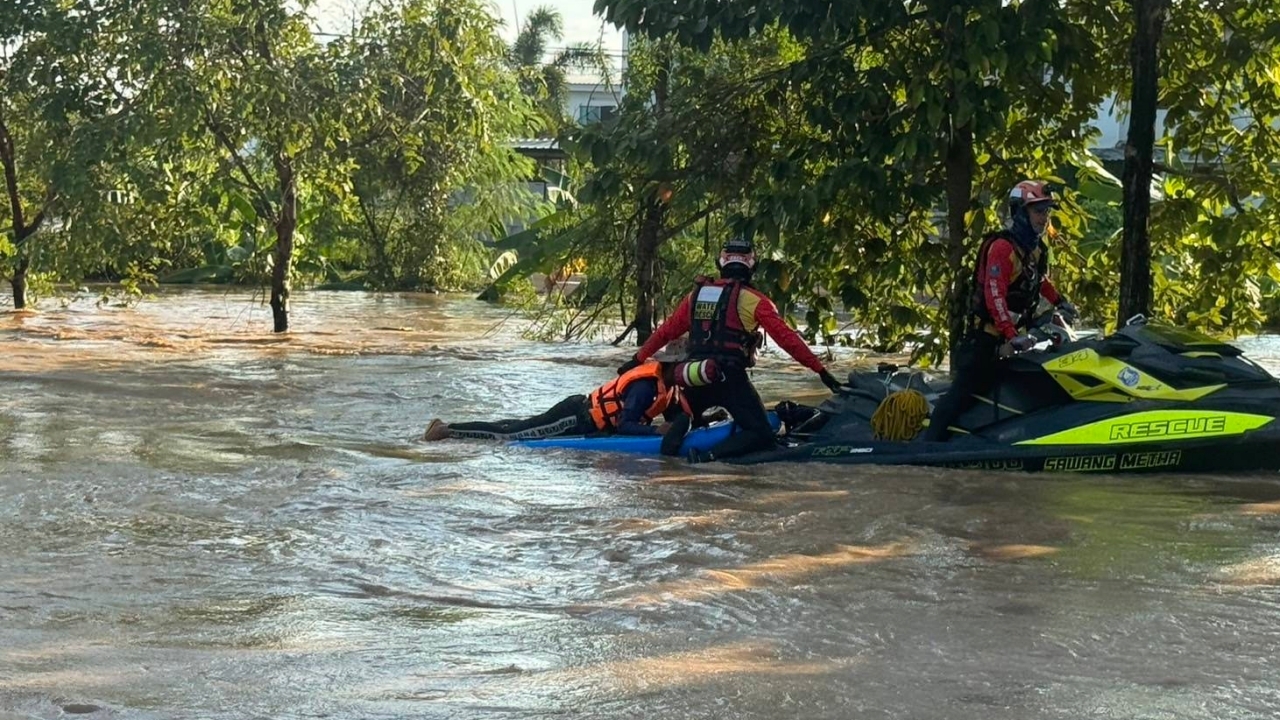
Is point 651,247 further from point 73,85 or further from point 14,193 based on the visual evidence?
point 14,193

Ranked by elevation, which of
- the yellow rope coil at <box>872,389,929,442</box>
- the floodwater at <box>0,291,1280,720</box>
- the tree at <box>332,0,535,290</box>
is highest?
the tree at <box>332,0,535,290</box>

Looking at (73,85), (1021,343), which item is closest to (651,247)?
(1021,343)

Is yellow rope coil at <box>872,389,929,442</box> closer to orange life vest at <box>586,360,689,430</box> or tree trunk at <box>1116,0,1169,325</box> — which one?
orange life vest at <box>586,360,689,430</box>

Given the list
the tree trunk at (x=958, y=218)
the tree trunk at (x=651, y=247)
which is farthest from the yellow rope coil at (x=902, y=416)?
the tree trunk at (x=651, y=247)

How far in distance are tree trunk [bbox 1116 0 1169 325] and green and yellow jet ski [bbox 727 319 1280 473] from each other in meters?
2.57

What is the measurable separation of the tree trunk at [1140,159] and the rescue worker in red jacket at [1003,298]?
2.74m

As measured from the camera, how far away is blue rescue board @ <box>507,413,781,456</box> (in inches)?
395

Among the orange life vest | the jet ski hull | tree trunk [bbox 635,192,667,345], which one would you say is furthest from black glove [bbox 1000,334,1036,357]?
tree trunk [bbox 635,192,667,345]

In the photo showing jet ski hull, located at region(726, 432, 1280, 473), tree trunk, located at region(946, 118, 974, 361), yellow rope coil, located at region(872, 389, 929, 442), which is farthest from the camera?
tree trunk, located at region(946, 118, 974, 361)

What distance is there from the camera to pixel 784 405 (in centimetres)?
1056

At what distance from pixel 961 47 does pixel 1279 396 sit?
346 centimetres

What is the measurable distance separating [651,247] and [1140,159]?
433 cm

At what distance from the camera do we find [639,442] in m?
10.3

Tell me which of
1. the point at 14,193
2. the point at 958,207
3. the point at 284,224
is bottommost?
the point at 284,224
